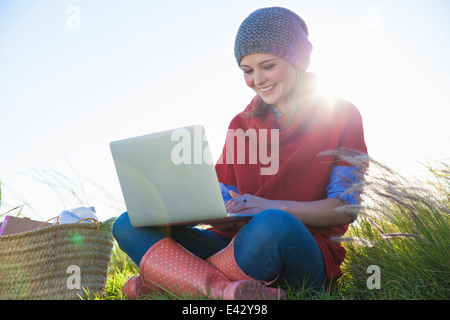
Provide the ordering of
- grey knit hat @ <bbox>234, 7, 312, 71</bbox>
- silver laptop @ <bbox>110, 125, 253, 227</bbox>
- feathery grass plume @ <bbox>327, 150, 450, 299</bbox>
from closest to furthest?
silver laptop @ <bbox>110, 125, 253, 227</bbox>
feathery grass plume @ <bbox>327, 150, 450, 299</bbox>
grey knit hat @ <bbox>234, 7, 312, 71</bbox>

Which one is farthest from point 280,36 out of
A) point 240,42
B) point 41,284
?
point 41,284

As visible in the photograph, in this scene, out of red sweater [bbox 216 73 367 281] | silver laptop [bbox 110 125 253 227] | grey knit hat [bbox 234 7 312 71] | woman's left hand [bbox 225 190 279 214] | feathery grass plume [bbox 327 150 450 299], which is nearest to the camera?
silver laptop [bbox 110 125 253 227]

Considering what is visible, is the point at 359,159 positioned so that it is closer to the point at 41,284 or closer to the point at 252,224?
the point at 252,224

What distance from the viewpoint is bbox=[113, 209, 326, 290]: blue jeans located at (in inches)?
65.7

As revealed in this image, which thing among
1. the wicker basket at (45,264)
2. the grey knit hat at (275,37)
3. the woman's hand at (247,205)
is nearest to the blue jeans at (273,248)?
the woman's hand at (247,205)

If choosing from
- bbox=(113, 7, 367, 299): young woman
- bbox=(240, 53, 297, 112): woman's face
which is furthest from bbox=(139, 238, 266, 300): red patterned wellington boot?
bbox=(240, 53, 297, 112): woman's face

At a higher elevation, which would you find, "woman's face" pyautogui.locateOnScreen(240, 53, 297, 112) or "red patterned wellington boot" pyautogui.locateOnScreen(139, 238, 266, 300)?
"woman's face" pyautogui.locateOnScreen(240, 53, 297, 112)

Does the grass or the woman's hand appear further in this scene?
the woman's hand

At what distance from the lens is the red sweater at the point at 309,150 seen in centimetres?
201

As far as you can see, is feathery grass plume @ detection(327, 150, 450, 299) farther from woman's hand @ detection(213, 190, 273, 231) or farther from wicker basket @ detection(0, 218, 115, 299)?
wicker basket @ detection(0, 218, 115, 299)

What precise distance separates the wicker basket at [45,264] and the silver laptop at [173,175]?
638mm

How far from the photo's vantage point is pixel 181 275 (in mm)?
1731

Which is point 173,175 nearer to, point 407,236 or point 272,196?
point 272,196
